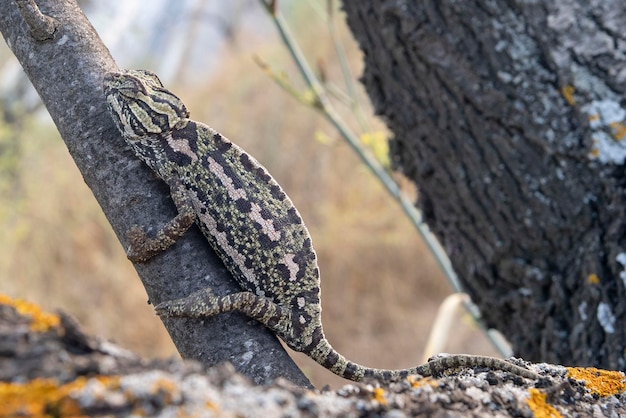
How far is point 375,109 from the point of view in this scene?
309 centimetres

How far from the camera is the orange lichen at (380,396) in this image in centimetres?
124

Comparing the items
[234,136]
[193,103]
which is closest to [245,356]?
[234,136]

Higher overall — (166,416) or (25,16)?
(25,16)

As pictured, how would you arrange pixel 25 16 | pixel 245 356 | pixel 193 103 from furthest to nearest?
pixel 193 103 → pixel 25 16 → pixel 245 356

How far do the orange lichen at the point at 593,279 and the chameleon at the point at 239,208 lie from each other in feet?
3.09

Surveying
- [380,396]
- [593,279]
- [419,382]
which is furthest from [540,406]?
[593,279]

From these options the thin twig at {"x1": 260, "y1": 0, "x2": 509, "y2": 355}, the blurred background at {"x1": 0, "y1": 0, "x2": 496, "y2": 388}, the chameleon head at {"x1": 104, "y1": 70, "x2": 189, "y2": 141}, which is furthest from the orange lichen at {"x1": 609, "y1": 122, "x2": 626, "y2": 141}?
the blurred background at {"x1": 0, "y1": 0, "x2": 496, "y2": 388}

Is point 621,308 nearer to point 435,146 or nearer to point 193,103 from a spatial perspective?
point 435,146

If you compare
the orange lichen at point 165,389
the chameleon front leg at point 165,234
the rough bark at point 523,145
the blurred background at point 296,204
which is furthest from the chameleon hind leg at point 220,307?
the blurred background at point 296,204

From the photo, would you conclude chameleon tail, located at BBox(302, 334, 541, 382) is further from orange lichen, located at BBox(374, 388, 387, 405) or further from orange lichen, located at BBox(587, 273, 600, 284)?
orange lichen, located at BBox(587, 273, 600, 284)

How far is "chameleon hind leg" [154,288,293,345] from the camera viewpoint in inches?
67.1

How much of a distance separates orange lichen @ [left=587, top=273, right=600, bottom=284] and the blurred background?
14.6 feet

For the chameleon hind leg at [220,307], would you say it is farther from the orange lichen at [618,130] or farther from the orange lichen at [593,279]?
the orange lichen at [618,130]

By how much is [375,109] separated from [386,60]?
0.23 meters
